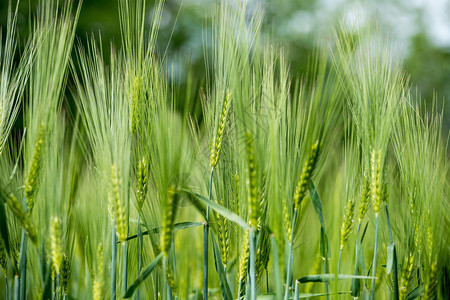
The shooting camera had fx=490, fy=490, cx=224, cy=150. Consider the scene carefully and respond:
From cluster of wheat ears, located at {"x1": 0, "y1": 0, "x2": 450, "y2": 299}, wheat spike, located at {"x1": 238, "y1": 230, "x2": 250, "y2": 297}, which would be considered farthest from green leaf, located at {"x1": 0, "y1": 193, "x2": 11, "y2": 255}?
wheat spike, located at {"x1": 238, "y1": 230, "x2": 250, "y2": 297}

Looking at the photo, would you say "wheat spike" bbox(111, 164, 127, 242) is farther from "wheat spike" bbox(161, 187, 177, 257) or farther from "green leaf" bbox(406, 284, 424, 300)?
"green leaf" bbox(406, 284, 424, 300)

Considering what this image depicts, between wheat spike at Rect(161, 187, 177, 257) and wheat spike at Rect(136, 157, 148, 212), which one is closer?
wheat spike at Rect(161, 187, 177, 257)

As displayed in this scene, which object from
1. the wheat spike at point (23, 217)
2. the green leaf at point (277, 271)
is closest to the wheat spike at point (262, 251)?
the green leaf at point (277, 271)

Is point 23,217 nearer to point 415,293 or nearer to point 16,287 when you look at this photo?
point 16,287

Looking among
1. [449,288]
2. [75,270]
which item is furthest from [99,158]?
[75,270]

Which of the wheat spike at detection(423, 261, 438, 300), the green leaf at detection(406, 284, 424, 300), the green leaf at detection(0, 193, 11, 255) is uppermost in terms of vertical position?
the green leaf at detection(0, 193, 11, 255)

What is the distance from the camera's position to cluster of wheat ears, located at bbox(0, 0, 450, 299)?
73 cm

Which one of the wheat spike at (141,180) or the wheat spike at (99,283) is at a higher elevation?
the wheat spike at (141,180)

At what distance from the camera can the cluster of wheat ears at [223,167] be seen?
0.73 meters

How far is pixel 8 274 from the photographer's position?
0.89 meters

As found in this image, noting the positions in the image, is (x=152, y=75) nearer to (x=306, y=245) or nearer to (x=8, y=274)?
(x=8, y=274)

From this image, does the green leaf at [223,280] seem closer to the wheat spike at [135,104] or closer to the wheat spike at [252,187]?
the wheat spike at [252,187]

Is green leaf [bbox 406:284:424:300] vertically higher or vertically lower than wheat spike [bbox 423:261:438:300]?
lower

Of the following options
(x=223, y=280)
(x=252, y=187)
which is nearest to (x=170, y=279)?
(x=223, y=280)
